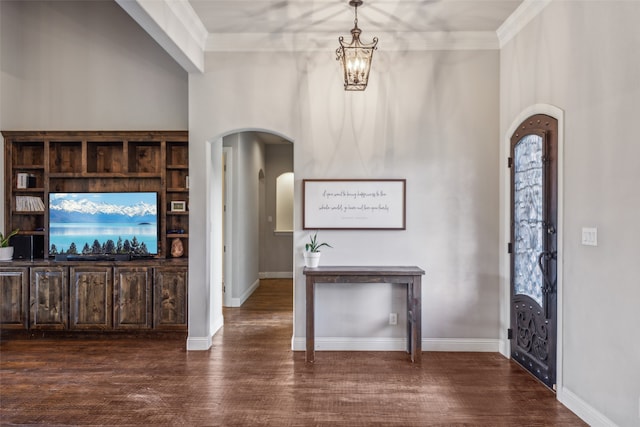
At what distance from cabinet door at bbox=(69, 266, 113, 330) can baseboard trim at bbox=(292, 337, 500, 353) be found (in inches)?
84.0

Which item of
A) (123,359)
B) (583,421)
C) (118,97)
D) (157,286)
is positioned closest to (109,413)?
(123,359)

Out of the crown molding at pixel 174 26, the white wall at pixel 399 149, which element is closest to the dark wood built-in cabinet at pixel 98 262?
the white wall at pixel 399 149

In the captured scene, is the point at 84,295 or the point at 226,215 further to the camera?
the point at 226,215

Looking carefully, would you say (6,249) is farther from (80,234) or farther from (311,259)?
(311,259)

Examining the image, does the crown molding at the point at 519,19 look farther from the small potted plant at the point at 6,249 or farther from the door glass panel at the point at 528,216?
the small potted plant at the point at 6,249

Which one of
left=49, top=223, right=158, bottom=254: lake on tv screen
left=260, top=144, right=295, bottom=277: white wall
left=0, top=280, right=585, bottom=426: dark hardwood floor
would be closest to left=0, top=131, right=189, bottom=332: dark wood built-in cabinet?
left=49, top=223, right=158, bottom=254: lake on tv screen

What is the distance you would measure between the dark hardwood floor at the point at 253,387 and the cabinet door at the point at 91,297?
0.21 m

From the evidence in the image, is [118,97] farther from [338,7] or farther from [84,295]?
[338,7]

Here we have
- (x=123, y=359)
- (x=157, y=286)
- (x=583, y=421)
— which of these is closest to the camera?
(x=583, y=421)

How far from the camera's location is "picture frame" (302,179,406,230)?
4520 mm

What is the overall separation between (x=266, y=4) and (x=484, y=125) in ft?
7.85

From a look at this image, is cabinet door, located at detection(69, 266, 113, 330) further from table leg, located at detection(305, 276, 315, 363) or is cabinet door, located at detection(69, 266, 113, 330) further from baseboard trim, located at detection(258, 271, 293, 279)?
baseboard trim, located at detection(258, 271, 293, 279)

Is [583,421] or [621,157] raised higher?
[621,157]

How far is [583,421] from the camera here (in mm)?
2969
